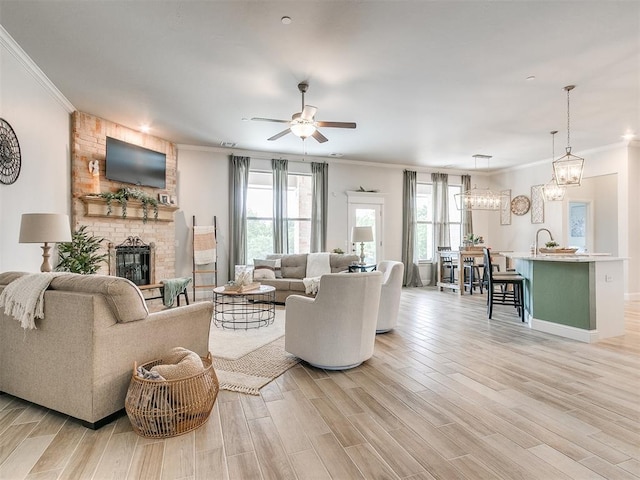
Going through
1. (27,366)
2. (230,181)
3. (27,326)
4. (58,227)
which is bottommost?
(27,366)

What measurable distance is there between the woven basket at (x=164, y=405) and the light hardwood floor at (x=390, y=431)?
6 centimetres

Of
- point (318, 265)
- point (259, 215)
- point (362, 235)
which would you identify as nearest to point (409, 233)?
point (362, 235)

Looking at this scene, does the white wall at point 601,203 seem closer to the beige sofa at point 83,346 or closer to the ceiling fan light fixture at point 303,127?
the ceiling fan light fixture at point 303,127

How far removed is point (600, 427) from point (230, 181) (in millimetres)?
6497

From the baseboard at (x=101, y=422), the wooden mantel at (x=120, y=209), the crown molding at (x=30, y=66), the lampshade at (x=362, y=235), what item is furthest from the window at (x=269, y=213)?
the baseboard at (x=101, y=422)

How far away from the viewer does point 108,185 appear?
217 inches

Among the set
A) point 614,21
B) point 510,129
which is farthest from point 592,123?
point 614,21

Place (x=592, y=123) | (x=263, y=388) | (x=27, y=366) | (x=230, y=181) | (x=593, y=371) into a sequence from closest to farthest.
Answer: (x=27, y=366) < (x=263, y=388) < (x=593, y=371) < (x=592, y=123) < (x=230, y=181)

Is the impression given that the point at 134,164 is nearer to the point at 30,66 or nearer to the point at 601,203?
the point at 30,66

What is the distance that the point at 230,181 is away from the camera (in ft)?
23.2

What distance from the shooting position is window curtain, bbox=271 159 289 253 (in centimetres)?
729

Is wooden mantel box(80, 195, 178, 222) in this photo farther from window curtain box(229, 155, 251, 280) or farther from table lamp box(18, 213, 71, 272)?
table lamp box(18, 213, 71, 272)

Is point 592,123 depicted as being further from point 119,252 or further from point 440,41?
point 119,252

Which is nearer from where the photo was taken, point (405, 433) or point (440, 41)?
point (405, 433)
